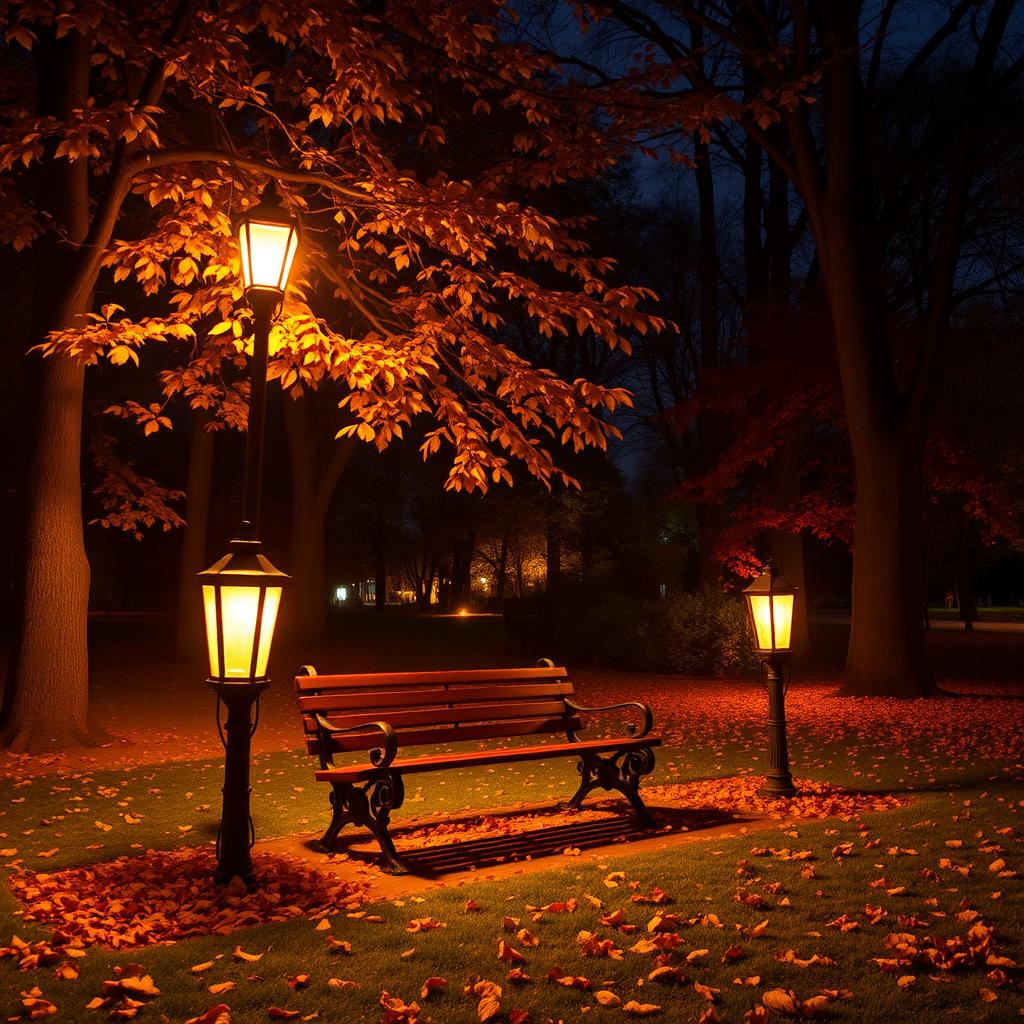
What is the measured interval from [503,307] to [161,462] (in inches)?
1063

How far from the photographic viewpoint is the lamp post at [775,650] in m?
7.64

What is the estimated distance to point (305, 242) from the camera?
8.57 m

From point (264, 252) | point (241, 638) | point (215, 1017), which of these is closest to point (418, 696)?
point (241, 638)

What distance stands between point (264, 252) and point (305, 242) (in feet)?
9.76

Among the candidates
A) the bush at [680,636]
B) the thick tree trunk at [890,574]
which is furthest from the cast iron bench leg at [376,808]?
the bush at [680,636]

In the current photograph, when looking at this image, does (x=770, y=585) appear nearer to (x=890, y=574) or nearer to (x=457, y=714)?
(x=457, y=714)

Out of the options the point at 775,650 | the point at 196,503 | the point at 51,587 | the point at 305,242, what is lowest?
the point at 775,650

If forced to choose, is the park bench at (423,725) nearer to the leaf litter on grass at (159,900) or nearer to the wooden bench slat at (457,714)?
the wooden bench slat at (457,714)

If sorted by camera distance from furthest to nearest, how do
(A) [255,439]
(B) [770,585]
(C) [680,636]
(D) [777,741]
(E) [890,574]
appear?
(C) [680,636] < (E) [890,574] < (B) [770,585] < (D) [777,741] < (A) [255,439]

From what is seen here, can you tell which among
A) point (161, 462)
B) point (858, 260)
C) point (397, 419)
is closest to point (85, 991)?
point (397, 419)

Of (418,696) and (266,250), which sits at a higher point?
(266,250)

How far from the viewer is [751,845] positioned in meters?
5.99

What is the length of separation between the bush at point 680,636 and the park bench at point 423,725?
41.4 ft

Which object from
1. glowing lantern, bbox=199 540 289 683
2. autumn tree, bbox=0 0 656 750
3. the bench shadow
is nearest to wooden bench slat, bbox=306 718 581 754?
the bench shadow
